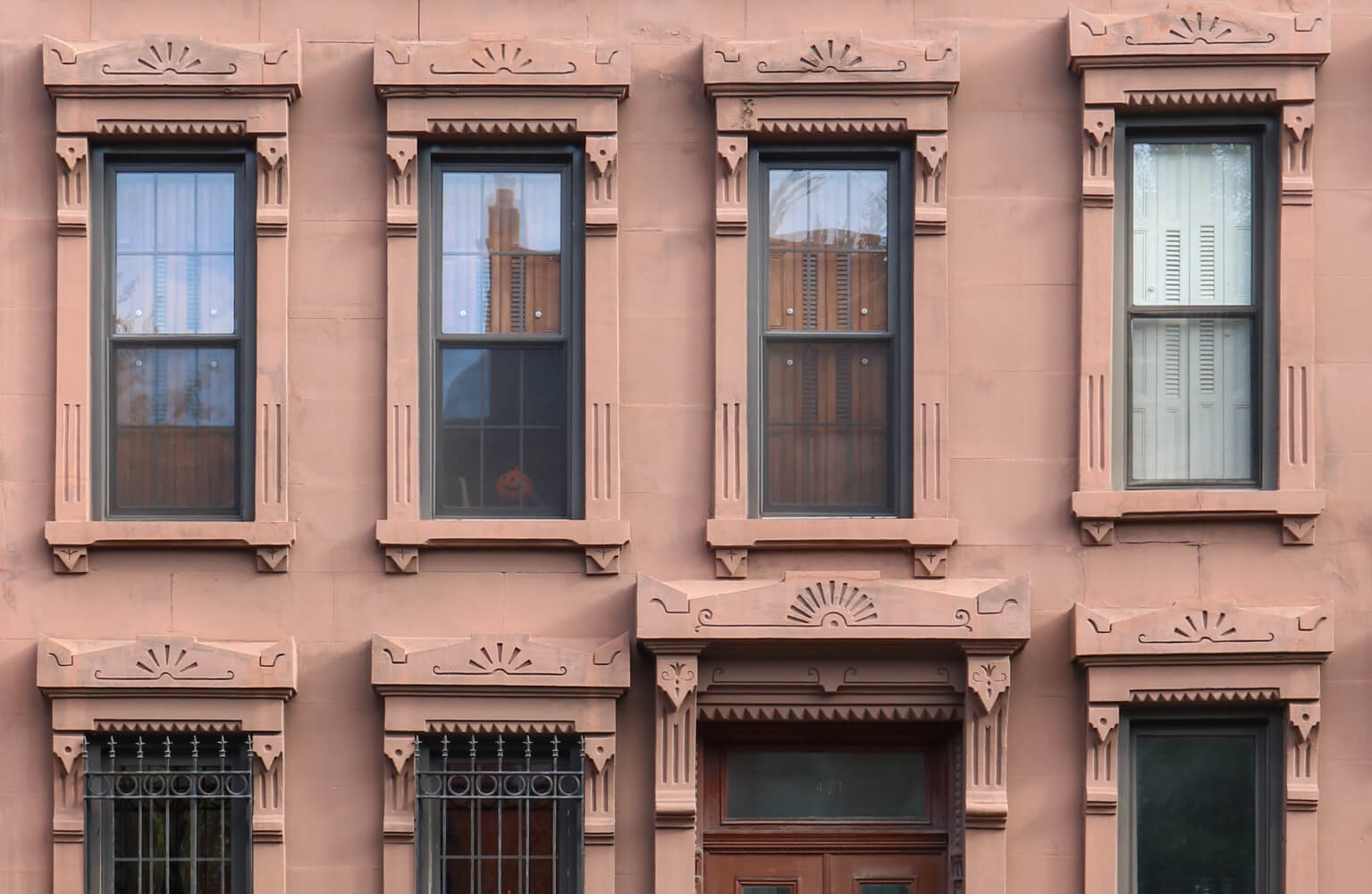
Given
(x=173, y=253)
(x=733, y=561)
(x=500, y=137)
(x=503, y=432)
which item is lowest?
(x=733, y=561)

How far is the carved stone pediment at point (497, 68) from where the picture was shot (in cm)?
1223

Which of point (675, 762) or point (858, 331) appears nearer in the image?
point (675, 762)

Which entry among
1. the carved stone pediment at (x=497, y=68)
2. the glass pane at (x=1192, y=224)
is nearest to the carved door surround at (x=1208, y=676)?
the glass pane at (x=1192, y=224)

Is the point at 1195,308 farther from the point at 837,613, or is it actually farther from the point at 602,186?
the point at 602,186

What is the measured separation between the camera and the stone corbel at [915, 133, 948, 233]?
12227 mm

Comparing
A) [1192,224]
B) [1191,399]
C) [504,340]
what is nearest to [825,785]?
[1191,399]

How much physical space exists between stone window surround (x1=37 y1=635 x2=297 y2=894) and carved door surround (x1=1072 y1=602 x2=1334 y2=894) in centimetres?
481

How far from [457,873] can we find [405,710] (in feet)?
3.51

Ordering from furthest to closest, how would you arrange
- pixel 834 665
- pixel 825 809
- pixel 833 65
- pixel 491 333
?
pixel 825 809 < pixel 491 333 < pixel 833 65 < pixel 834 665

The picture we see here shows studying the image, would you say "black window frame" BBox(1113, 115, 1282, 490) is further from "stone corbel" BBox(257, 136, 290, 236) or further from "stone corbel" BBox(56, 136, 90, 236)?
"stone corbel" BBox(56, 136, 90, 236)

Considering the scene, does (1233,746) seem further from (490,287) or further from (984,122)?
(490,287)

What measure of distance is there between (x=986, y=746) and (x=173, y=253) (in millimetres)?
5802

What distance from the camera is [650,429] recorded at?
12297mm

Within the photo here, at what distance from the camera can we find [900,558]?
1220 cm
